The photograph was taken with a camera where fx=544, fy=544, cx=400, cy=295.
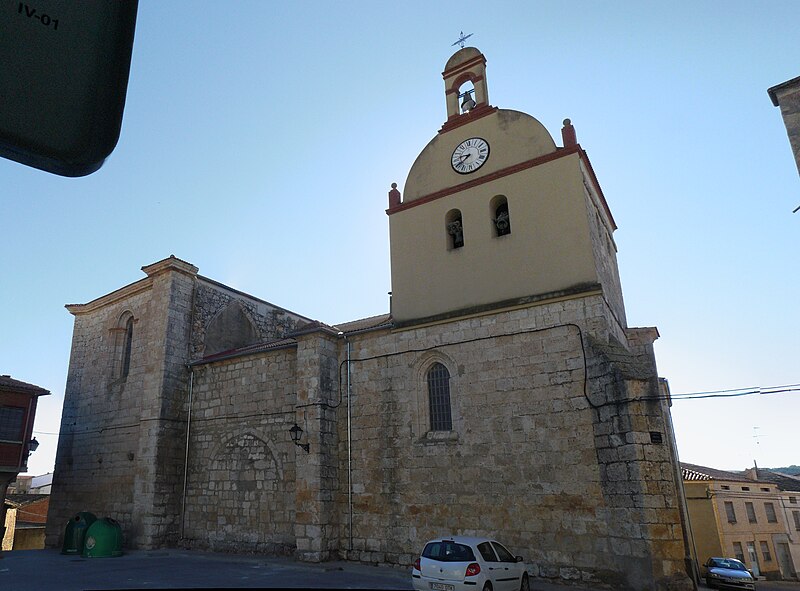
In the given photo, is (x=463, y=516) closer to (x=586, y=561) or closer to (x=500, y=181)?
(x=586, y=561)

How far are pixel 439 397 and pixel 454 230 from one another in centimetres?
487

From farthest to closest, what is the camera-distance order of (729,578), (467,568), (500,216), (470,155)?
(729,578), (470,155), (500,216), (467,568)

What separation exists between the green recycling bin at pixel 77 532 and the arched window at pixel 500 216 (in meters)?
15.9

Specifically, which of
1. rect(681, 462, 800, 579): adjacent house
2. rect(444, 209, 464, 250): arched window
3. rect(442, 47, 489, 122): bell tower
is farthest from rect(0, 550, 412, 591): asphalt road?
rect(681, 462, 800, 579): adjacent house

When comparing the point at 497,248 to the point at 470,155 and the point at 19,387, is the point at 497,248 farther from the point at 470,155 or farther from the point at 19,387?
the point at 19,387

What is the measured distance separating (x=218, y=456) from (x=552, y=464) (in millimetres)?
10784

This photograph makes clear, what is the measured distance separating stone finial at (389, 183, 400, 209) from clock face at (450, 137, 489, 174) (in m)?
2.02

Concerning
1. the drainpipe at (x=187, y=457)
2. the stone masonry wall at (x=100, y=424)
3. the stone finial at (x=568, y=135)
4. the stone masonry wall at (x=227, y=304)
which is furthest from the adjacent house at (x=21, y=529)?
the stone finial at (x=568, y=135)

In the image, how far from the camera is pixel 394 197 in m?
17.3

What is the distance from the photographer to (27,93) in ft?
3.10

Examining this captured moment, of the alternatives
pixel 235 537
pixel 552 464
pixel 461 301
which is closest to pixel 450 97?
pixel 461 301

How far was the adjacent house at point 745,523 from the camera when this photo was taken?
99.3 feet

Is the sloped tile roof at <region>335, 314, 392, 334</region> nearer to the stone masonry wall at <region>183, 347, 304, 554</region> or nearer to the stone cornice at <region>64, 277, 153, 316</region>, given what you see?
the stone masonry wall at <region>183, 347, 304, 554</region>

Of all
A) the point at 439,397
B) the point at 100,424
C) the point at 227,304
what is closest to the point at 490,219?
the point at 439,397
